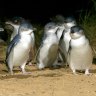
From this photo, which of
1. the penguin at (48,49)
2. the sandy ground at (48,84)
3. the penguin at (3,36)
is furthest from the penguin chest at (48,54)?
the penguin at (3,36)

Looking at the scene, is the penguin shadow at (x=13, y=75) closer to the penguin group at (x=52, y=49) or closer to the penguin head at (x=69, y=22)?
the penguin group at (x=52, y=49)

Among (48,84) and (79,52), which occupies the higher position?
(79,52)

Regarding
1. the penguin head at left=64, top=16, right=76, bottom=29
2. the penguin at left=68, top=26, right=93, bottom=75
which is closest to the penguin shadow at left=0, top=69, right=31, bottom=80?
the penguin at left=68, top=26, right=93, bottom=75

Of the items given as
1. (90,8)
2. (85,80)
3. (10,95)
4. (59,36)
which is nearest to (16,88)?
(10,95)

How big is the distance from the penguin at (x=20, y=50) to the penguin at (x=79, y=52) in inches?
29.4

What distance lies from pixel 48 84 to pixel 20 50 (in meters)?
1.58

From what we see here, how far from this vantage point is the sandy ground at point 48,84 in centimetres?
682

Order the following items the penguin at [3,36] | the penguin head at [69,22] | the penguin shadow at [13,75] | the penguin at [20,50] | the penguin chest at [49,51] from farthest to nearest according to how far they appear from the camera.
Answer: the penguin at [3,36]
the penguin head at [69,22]
the penguin chest at [49,51]
the penguin at [20,50]
the penguin shadow at [13,75]

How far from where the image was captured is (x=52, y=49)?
9.76 m

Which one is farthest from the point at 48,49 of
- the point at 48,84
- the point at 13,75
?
the point at 48,84

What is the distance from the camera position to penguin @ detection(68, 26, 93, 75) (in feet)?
28.0

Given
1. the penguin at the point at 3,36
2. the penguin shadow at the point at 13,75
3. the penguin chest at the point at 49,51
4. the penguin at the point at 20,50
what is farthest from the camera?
the penguin at the point at 3,36

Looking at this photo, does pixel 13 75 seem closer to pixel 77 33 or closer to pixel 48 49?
pixel 77 33

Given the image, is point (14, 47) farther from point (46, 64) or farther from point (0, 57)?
point (0, 57)
